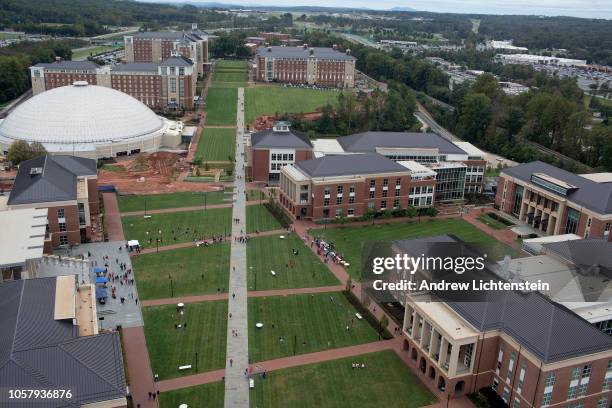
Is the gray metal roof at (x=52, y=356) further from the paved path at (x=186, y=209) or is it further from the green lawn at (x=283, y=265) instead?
the paved path at (x=186, y=209)

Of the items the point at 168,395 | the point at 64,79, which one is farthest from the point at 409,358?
the point at 64,79

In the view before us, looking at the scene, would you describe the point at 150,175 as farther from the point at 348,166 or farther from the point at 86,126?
the point at 348,166

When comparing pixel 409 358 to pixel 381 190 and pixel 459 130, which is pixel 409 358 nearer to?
pixel 381 190

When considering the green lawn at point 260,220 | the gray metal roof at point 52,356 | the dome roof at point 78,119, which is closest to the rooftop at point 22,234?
the gray metal roof at point 52,356

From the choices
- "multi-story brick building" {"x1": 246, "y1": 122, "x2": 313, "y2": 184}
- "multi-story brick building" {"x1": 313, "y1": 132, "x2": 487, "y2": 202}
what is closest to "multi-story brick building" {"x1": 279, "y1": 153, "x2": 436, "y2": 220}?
→ "multi-story brick building" {"x1": 313, "y1": 132, "x2": 487, "y2": 202}

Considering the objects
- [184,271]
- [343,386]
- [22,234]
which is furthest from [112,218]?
[343,386]

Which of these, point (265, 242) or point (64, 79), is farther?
point (64, 79)
